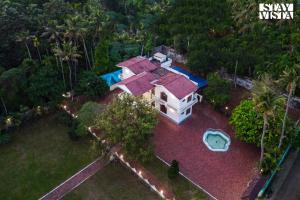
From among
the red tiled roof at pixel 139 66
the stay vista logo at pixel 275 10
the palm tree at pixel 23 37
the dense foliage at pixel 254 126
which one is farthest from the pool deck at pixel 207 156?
the stay vista logo at pixel 275 10

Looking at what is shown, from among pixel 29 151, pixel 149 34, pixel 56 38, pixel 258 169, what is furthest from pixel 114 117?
pixel 149 34

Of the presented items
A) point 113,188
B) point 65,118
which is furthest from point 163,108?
point 113,188

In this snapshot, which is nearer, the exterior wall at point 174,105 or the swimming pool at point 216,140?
the swimming pool at point 216,140

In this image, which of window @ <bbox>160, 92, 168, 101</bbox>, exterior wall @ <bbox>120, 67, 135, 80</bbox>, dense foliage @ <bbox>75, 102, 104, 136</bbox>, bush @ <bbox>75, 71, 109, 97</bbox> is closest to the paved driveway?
window @ <bbox>160, 92, 168, 101</bbox>

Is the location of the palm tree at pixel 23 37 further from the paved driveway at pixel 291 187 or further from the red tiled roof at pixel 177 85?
the paved driveway at pixel 291 187

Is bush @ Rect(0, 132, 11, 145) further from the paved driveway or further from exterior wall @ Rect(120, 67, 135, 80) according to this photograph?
the paved driveway

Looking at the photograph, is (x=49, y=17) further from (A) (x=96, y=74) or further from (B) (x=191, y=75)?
(B) (x=191, y=75)
